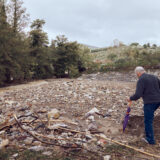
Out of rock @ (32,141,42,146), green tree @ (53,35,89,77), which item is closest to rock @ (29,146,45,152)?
rock @ (32,141,42,146)

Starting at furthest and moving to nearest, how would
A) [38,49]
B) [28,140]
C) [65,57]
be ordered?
[65,57] < [38,49] < [28,140]


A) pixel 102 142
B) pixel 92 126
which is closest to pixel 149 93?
pixel 102 142

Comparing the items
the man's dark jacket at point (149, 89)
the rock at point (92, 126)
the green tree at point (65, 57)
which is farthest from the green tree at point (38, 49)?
the man's dark jacket at point (149, 89)

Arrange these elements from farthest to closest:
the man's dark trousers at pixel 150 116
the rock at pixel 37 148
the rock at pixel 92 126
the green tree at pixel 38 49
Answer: the green tree at pixel 38 49, the rock at pixel 92 126, the man's dark trousers at pixel 150 116, the rock at pixel 37 148

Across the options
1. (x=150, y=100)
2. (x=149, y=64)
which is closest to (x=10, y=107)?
(x=150, y=100)

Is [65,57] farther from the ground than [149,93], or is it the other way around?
[65,57]

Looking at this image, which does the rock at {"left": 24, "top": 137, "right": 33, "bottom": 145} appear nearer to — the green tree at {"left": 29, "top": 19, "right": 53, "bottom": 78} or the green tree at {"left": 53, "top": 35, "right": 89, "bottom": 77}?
the green tree at {"left": 29, "top": 19, "right": 53, "bottom": 78}

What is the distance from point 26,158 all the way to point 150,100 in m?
2.59

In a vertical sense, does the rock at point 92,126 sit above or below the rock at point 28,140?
above

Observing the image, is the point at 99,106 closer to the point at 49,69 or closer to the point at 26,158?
the point at 26,158

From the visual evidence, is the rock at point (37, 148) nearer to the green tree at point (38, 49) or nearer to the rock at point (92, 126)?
the rock at point (92, 126)

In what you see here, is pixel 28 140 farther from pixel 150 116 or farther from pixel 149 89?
pixel 149 89

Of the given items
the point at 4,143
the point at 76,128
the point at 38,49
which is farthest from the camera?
the point at 38,49

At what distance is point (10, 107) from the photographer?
644 cm
